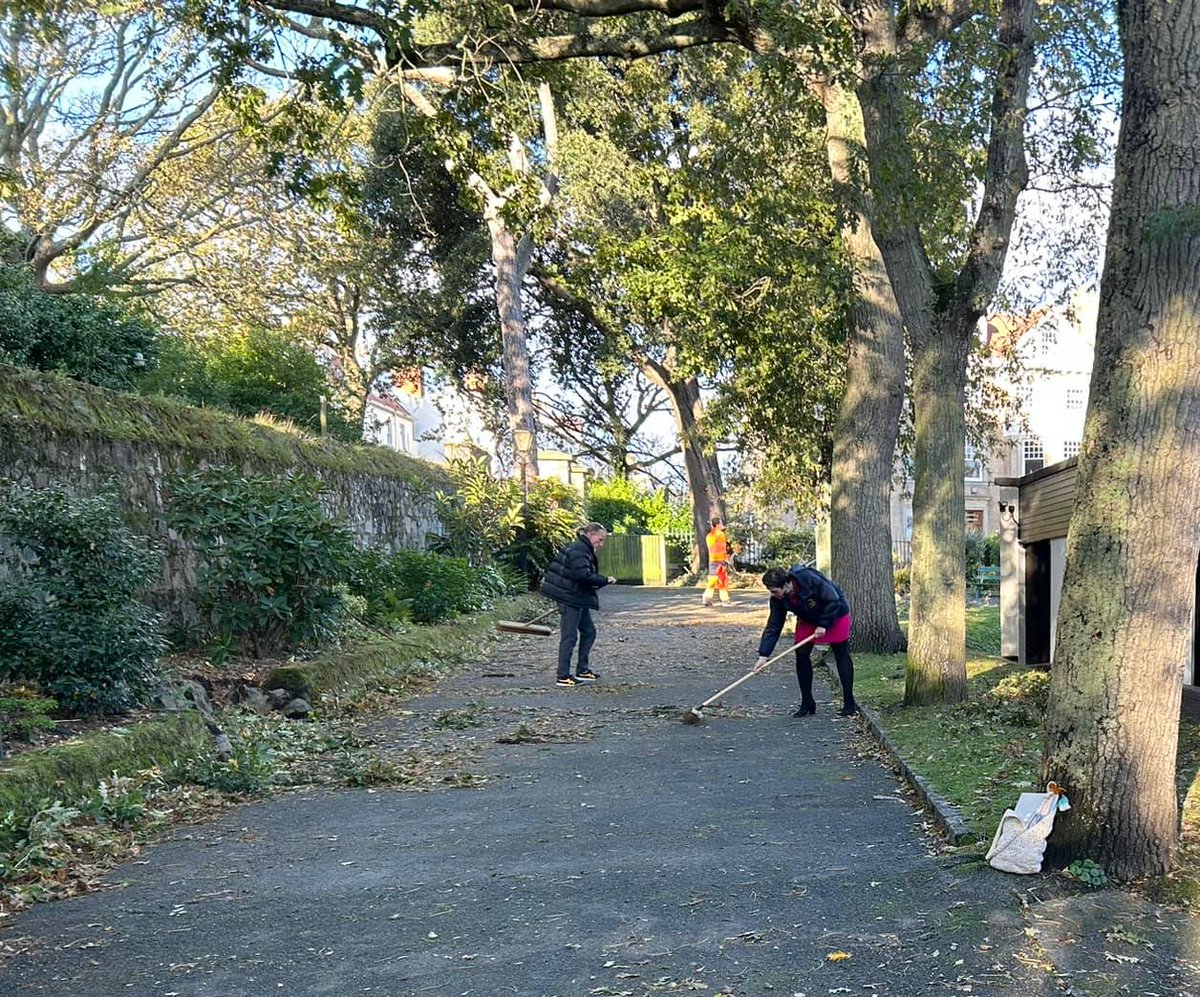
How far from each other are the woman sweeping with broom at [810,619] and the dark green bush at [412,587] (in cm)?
595

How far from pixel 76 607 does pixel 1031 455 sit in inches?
1833

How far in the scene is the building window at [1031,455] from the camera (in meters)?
48.1

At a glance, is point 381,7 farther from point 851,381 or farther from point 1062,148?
point 851,381

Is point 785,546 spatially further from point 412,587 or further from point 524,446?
point 412,587

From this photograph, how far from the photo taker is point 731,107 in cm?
1955

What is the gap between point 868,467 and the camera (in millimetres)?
14641

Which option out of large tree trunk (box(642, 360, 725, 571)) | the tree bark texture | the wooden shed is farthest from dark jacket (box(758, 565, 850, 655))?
large tree trunk (box(642, 360, 725, 571))

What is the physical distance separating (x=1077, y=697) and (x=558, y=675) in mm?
8588

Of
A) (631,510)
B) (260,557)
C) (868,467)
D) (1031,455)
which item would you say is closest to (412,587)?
(260,557)

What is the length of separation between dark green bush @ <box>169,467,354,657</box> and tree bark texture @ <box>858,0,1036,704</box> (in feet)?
18.4

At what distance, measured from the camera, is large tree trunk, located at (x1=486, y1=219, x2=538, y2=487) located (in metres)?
26.4

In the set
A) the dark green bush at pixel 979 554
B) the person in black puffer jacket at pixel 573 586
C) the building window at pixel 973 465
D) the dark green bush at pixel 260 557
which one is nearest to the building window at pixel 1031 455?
the building window at pixel 973 465

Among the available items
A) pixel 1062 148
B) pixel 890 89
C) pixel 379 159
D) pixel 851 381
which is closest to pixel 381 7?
pixel 890 89

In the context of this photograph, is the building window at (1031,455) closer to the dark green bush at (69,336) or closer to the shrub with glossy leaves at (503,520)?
the shrub with glossy leaves at (503,520)
